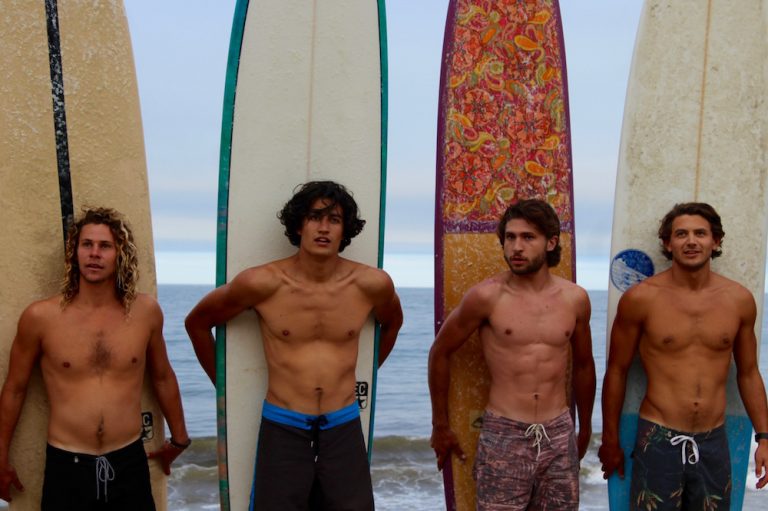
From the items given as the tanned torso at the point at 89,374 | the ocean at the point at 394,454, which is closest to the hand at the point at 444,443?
the tanned torso at the point at 89,374

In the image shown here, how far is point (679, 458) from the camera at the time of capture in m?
3.42

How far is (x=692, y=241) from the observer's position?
3418 millimetres

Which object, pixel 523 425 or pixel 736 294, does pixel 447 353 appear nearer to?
pixel 523 425

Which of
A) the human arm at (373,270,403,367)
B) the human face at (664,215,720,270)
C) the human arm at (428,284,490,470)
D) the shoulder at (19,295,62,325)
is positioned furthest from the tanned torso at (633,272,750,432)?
the shoulder at (19,295,62,325)

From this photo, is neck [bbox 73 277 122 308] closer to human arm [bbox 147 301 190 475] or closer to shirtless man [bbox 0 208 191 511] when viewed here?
shirtless man [bbox 0 208 191 511]

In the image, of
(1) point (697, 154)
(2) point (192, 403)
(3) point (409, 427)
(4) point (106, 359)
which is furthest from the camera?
(2) point (192, 403)

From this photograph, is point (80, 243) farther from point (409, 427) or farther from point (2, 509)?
point (409, 427)

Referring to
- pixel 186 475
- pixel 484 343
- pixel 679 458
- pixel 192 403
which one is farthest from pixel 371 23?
pixel 192 403

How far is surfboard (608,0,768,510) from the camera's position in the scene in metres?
4.00

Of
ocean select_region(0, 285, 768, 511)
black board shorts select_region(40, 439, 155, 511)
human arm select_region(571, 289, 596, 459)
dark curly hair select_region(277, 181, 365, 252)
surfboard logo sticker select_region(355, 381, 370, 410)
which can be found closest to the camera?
black board shorts select_region(40, 439, 155, 511)

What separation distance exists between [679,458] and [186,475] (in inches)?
197

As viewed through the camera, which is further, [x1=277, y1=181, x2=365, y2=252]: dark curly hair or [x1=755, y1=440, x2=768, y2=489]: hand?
[x1=755, y1=440, x2=768, y2=489]: hand

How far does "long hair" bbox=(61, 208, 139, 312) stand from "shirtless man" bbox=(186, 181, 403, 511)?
31 cm

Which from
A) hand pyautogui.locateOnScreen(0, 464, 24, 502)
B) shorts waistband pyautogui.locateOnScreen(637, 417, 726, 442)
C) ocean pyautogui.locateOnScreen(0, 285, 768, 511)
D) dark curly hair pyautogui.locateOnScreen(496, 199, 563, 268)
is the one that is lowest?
ocean pyautogui.locateOnScreen(0, 285, 768, 511)
